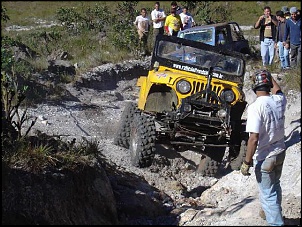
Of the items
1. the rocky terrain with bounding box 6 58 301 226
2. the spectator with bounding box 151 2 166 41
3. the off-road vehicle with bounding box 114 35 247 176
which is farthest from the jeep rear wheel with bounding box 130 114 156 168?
the spectator with bounding box 151 2 166 41

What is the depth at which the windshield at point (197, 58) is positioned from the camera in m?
7.79

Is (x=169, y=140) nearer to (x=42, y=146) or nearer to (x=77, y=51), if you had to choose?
(x=42, y=146)

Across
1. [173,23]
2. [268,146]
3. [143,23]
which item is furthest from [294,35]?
[268,146]

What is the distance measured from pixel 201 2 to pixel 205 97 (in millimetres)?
11020

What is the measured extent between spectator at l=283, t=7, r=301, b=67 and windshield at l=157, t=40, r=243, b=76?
2579 millimetres

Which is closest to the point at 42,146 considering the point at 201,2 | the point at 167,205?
the point at 167,205

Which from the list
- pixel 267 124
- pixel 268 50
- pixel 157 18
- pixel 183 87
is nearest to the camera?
pixel 267 124

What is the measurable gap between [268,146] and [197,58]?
3356mm

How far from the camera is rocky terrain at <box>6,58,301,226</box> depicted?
18.9 feet

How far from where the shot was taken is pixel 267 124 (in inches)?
183

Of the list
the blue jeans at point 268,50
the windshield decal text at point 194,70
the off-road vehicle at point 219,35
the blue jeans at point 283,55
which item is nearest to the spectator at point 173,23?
the off-road vehicle at point 219,35

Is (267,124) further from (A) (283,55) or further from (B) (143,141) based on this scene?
(A) (283,55)

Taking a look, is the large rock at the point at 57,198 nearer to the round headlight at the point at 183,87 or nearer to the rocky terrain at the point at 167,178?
the rocky terrain at the point at 167,178

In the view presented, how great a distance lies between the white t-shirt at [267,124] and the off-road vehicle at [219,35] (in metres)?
7.29
